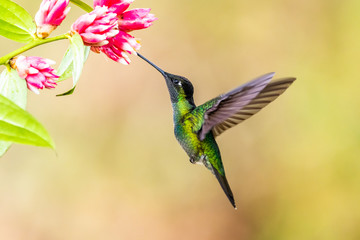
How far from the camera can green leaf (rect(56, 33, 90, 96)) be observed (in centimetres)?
127

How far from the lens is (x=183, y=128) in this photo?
208 centimetres

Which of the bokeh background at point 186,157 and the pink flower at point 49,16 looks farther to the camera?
the bokeh background at point 186,157

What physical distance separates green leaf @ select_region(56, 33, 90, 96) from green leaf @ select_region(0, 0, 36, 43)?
0.35 feet

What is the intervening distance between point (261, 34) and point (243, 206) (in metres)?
1.61

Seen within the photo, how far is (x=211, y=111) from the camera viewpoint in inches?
74.2

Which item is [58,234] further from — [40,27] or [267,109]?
[40,27]

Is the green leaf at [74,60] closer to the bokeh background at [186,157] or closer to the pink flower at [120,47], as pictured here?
the pink flower at [120,47]

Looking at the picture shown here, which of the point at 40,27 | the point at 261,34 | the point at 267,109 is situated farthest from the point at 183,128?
the point at 261,34

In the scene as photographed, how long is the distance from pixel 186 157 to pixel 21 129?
3435mm

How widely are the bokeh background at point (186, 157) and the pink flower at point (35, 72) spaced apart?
3.16 m

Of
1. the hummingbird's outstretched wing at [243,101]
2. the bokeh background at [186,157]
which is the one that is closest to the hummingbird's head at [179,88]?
the hummingbird's outstretched wing at [243,101]

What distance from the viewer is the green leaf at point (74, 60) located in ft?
4.17

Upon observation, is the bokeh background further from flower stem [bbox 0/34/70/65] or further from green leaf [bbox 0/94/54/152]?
green leaf [bbox 0/94/54/152]

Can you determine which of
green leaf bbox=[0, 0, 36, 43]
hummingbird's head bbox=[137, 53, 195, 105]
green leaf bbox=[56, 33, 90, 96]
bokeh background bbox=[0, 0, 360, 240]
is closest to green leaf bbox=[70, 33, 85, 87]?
green leaf bbox=[56, 33, 90, 96]
